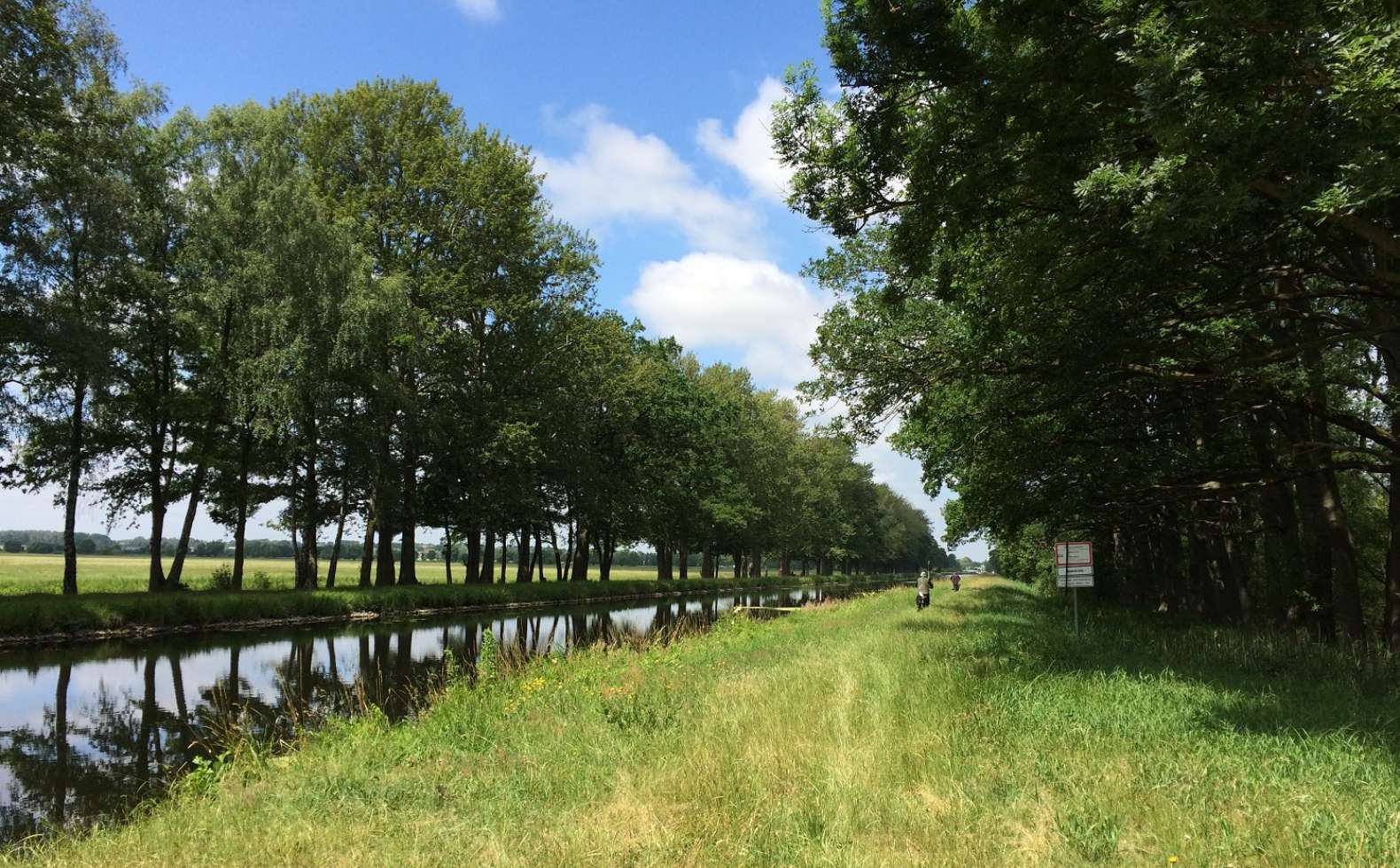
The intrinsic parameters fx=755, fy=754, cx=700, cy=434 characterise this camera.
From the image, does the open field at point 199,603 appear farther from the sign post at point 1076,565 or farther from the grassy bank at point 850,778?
the sign post at point 1076,565

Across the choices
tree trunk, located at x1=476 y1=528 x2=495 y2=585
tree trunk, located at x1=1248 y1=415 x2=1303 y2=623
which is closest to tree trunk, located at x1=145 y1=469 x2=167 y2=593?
tree trunk, located at x1=476 y1=528 x2=495 y2=585

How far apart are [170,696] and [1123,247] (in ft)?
57.9

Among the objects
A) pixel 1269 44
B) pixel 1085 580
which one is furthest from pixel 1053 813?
pixel 1085 580

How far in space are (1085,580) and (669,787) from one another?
10.1 meters

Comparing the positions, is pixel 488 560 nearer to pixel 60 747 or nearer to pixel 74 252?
pixel 74 252

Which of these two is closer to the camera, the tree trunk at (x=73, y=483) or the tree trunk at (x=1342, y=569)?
the tree trunk at (x=1342, y=569)

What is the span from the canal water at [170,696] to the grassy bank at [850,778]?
2259mm

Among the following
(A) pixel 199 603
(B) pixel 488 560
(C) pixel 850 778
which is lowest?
(B) pixel 488 560

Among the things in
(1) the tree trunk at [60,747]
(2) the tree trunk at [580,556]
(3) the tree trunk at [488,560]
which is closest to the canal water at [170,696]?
(1) the tree trunk at [60,747]

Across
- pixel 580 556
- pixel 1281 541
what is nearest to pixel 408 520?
pixel 580 556

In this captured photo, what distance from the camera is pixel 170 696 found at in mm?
14508

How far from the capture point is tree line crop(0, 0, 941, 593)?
2331 cm

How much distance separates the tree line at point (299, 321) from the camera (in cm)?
2331

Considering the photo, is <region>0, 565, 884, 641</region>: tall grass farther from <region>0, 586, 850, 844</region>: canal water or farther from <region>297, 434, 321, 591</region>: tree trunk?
<region>297, 434, 321, 591</region>: tree trunk
